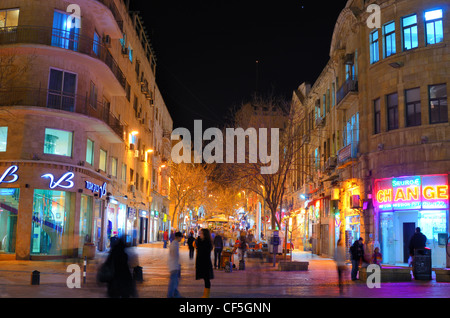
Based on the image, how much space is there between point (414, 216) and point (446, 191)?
248 cm

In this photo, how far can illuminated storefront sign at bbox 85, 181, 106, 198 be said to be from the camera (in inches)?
1101

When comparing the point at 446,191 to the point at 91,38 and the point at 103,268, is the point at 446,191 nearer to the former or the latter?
the point at 103,268

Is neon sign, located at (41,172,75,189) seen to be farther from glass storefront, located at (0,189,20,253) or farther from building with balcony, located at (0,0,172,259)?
glass storefront, located at (0,189,20,253)

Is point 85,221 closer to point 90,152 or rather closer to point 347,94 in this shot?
point 90,152

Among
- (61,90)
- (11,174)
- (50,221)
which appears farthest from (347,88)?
(11,174)

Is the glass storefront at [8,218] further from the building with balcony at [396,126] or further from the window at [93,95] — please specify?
the building with balcony at [396,126]

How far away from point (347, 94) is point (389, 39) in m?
4.28

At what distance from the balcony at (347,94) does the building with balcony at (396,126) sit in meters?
0.06

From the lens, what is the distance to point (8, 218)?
81.4 ft

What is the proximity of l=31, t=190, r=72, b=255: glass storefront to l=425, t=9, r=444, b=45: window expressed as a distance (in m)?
21.2

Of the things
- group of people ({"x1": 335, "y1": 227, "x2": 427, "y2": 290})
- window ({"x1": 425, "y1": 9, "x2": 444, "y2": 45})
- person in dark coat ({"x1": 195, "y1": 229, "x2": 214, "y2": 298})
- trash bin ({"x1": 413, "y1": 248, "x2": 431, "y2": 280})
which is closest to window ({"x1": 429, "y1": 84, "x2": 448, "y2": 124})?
window ({"x1": 425, "y1": 9, "x2": 444, "y2": 45})

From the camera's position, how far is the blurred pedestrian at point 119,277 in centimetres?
983
